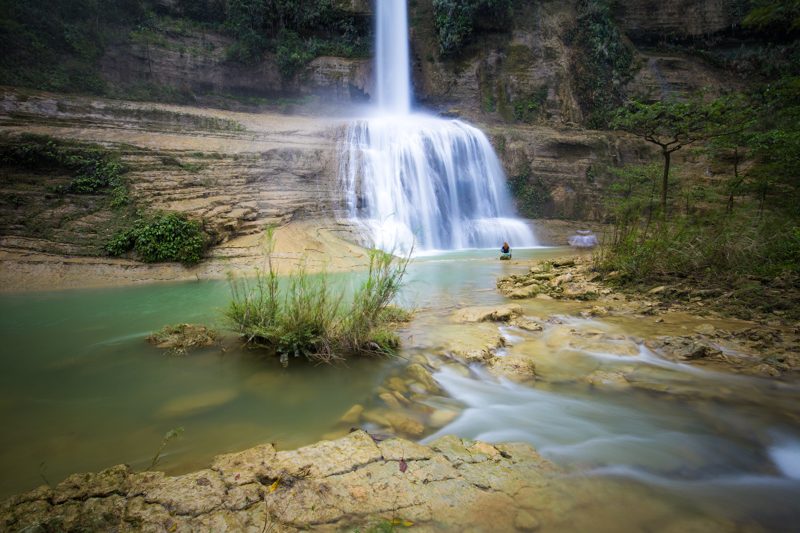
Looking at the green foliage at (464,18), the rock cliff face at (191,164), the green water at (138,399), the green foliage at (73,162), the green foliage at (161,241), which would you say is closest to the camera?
the green water at (138,399)

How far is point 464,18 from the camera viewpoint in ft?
82.1

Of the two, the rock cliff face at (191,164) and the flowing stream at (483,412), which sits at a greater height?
the rock cliff face at (191,164)

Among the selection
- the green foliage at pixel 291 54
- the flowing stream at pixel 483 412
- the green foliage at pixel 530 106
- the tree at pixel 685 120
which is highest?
the green foliage at pixel 291 54

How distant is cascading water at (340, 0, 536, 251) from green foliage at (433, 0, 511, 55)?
8355 mm

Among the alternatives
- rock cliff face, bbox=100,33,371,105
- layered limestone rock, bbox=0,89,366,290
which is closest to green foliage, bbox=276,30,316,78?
rock cliff face, bbox=100,33,371,105

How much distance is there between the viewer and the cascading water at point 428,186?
16281 mm

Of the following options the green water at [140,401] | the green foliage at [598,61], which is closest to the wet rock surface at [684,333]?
the green water at [140,401]

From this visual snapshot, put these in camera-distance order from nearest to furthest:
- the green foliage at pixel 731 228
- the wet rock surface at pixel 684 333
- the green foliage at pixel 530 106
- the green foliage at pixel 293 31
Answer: the wet rock surface at pixel 684 333, the green foliage at pixel 731 228, the green foliage at pixel 293 31, the green foliage at pixel 530 106

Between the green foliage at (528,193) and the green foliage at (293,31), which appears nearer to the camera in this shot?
the green foliage at (528,193)

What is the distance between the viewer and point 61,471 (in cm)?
218

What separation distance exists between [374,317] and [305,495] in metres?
2.44

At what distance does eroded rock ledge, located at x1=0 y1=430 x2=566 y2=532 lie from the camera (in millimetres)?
1737

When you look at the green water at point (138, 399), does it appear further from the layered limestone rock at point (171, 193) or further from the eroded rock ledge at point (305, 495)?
the layered limestone rock at point (171, 193)

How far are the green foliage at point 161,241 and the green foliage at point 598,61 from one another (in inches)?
955
